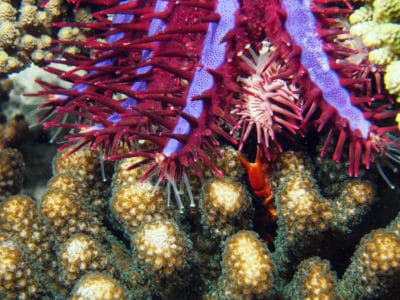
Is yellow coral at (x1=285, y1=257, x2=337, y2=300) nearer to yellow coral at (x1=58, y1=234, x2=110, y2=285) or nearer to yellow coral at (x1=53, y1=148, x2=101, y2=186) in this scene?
yellow coral at (x1=58, y1=234, x2=110, y2=285)

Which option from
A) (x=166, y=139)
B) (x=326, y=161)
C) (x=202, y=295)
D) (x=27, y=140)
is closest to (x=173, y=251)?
(x=202, y=295)

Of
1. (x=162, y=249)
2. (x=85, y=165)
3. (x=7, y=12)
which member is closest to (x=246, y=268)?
(x=162, y=249)

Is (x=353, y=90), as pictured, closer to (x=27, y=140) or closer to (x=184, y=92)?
(x=184, y=92)

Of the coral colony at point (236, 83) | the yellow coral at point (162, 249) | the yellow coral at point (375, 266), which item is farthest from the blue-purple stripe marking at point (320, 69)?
the yellow coral at point (162, 249)

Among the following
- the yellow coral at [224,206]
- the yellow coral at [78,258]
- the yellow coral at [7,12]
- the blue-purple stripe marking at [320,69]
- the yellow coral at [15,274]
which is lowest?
the yellow coral at [15,274]

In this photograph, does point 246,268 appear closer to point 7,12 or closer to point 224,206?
point 224,206

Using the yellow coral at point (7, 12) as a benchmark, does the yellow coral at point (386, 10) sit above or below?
above

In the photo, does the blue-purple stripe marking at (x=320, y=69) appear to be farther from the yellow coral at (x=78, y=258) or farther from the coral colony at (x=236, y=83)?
the yellow coral at (x=78, y=258)

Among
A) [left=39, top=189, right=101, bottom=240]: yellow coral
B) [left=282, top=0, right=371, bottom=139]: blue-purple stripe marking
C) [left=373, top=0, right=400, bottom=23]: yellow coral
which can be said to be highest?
[left=373, top=0, right=400, bottom=23]: yellow coral

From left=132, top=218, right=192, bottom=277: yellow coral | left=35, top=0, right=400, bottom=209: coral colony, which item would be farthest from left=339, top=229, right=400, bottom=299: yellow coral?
left=132, top=218, right=192, bottom=277: yellow coral
